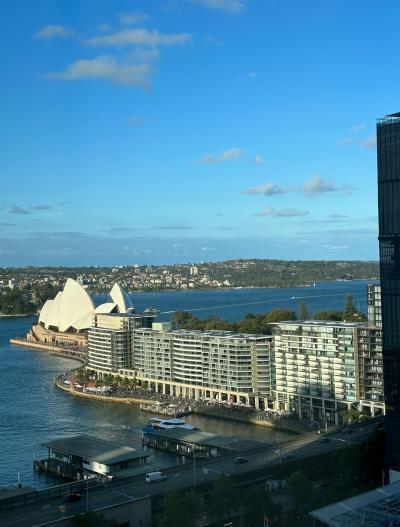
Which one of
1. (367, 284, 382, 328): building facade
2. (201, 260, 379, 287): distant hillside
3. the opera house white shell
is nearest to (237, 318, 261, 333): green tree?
(367, 284, 382, 328): building facade

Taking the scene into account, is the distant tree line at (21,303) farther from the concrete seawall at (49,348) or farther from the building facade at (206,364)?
the building facade at (206,364)

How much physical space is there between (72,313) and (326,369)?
12.6m

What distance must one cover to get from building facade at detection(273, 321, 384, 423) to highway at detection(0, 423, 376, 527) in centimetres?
199

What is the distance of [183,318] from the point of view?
20.5 metres

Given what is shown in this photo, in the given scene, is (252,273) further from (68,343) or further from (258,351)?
→ (258,351)

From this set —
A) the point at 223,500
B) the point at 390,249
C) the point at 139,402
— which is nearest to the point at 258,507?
the point at 223,500

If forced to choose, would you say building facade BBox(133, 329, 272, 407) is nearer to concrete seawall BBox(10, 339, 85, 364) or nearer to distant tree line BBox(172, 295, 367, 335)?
distant tree line BBox(172, 295, 367, 335)

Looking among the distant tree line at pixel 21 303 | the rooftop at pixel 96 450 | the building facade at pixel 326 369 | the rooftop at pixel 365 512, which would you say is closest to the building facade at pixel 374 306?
the building facade at pixel 326 369

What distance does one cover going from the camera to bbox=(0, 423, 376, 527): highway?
5.31 metres

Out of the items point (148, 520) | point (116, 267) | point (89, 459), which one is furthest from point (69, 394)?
point (116, 267)

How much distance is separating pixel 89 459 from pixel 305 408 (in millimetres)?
3963

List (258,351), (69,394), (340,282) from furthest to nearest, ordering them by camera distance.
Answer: (340,282), (69,394), (258,351)

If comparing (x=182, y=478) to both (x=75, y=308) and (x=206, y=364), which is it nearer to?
(x=206, y=364)

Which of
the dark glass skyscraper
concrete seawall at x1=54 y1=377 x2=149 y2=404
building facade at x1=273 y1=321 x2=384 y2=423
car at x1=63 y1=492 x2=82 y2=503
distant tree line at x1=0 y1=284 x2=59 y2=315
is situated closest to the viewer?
→ car at x1=63 y1=492 x2=82 y2=503
